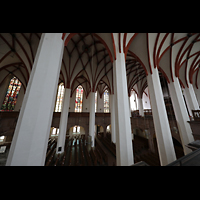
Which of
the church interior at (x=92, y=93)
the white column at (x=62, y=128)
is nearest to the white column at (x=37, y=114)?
the church interior at (x=92, y=93)

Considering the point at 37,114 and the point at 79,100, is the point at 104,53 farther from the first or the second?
the point at 79,100

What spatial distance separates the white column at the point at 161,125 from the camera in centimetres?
400

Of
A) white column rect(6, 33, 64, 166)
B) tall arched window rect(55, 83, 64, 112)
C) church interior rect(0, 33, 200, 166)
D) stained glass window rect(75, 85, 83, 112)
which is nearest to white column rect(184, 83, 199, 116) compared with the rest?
church interior rect(0, 33, 200, 166)

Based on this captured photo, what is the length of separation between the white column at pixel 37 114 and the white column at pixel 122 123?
2509 mm

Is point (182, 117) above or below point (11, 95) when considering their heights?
below

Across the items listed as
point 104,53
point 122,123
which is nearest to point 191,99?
point 122,123

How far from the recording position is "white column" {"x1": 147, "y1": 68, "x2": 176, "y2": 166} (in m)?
4.00

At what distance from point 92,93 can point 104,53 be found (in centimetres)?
484

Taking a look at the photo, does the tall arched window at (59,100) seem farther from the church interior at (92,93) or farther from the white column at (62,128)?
the white column at (62,128)

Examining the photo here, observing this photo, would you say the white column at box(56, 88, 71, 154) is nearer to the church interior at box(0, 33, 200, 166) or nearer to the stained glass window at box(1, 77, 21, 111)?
the church interior at box(0, 33, 200, 166)

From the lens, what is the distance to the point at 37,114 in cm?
194

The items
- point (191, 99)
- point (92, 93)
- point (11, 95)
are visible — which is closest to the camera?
point (191, 99)
